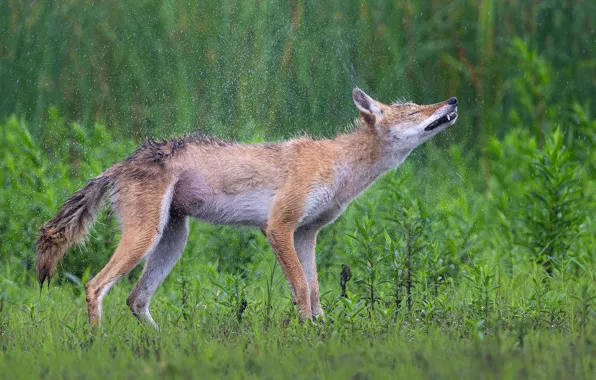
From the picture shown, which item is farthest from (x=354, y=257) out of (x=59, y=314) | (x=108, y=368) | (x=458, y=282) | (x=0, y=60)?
(x=0, y=60)

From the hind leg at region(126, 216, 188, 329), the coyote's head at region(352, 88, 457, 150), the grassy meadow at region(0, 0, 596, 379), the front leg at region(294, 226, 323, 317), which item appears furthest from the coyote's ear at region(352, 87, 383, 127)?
the hind leg at region(126, 216, 188, 329)

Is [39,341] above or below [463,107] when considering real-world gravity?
below

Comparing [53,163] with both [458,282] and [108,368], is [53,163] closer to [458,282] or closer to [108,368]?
[458,282]

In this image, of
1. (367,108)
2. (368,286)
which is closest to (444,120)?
(367,108)

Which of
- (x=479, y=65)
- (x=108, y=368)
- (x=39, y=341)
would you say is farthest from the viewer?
(x=479, y=65)

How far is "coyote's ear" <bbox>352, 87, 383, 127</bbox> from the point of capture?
741 cm

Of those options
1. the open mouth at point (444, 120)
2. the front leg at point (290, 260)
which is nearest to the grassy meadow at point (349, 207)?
the front leg at point (290, 260)

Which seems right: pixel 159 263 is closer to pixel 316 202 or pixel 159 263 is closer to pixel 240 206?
pixel 240 206

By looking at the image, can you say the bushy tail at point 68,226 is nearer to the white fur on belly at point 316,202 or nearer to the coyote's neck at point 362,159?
the white fur on belly at point 316,202

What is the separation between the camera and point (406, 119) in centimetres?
734

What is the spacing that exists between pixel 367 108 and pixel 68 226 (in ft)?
7.21

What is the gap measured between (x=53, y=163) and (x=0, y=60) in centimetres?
145

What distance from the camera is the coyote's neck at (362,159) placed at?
7203mm

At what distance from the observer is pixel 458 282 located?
7723mm
